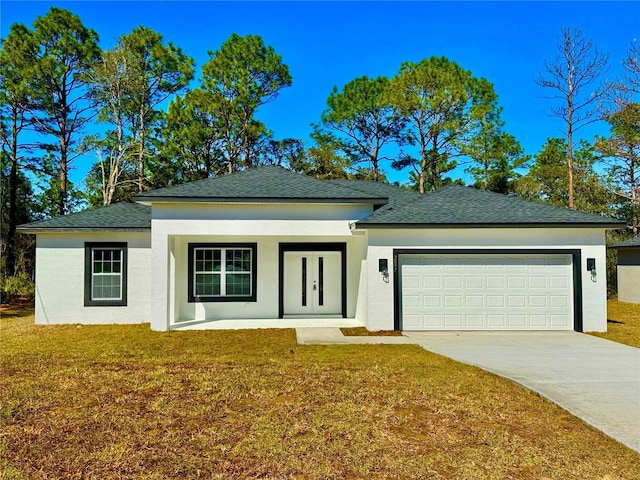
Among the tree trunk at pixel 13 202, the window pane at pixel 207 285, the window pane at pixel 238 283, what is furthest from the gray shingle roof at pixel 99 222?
the tree trunk at pixel 13 202

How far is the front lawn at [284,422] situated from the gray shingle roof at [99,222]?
5034mm

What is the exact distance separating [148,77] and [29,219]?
10.9 meters

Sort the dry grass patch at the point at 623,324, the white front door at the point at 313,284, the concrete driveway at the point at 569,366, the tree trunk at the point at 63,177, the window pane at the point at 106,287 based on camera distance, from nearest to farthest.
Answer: the concrete driveway at the point at 569,366 < the dry grass patch at the point at 623,324 < the window pane at the point at 106,287 < the white front door at the point at 313,284 < the tree trunk at the point at 63,177

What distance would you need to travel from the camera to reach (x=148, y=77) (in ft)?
79.7

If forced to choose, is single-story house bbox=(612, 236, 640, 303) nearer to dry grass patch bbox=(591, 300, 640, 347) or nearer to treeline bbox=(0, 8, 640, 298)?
dry grass patch bbox=(591, 300, 640, 347)

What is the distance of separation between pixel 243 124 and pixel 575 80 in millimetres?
19450

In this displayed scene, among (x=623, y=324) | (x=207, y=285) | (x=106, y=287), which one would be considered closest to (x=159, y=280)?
(x=207, y=285)

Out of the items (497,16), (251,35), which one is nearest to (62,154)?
(251,35)

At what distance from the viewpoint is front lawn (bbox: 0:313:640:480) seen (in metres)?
3.53

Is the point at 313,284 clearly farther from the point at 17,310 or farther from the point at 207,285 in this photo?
the point at 17,310

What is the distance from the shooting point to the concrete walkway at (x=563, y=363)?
4.74 metres

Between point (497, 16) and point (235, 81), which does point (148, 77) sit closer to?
point (235, 81)

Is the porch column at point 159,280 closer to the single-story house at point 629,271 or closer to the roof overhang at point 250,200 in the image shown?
the roof overhang at point 250,200

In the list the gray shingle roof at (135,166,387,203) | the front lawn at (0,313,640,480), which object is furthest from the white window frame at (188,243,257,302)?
the front lawn at (0,313,640,480)
